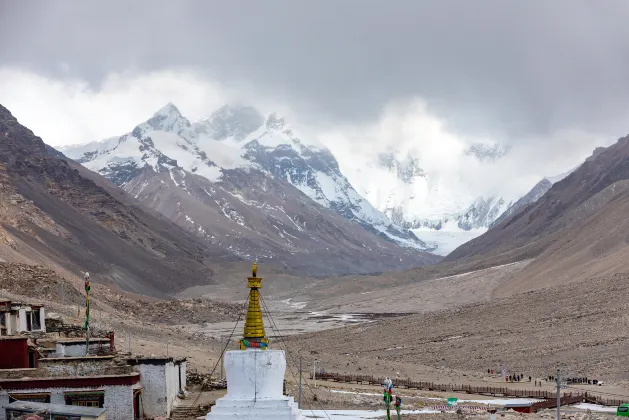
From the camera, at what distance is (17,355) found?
83.1 feet

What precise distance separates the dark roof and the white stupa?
2460 mm

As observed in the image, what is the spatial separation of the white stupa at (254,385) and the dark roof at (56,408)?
8.07 ft

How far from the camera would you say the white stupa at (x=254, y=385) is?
21188mm

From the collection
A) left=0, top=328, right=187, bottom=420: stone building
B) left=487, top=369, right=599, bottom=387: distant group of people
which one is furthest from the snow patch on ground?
left=0, top=328, right=187, bottom=420: stone building

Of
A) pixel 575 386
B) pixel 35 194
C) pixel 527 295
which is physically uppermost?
pixel 35 194

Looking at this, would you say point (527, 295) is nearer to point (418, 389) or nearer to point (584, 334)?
point (584, 334)

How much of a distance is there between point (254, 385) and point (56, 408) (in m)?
4.09

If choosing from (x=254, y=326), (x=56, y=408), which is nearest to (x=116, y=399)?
(x=56, y=408)

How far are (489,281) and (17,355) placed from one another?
11835 centimetres

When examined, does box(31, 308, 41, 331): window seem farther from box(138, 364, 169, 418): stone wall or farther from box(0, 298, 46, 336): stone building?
box(138, 364, 169, 418): stone wall

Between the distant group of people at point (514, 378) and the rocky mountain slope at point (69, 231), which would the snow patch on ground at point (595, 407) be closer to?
the distant group of people at point (514, 378)

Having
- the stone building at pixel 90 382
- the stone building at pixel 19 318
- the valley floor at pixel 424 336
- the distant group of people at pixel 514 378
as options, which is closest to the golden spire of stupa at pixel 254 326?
the stone building at pixel 90 382

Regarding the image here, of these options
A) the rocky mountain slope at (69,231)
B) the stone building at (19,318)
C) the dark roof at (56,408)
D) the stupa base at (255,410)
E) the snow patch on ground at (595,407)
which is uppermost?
the rocky mountain slope at (69,231)

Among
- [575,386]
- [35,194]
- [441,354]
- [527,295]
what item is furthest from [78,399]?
[35,194]
